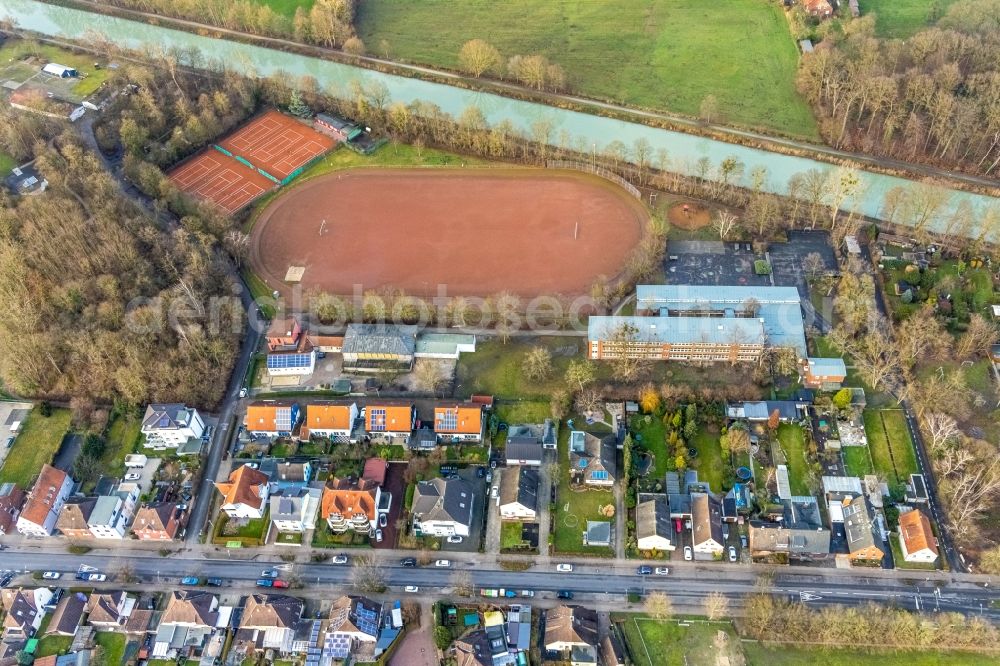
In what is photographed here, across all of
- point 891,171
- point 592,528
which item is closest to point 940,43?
point 891,171

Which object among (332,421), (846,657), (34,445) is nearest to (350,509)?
(332,421)

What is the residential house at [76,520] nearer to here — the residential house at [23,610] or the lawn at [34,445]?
the residential house at [23,610]

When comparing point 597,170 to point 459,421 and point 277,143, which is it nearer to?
point 459,421

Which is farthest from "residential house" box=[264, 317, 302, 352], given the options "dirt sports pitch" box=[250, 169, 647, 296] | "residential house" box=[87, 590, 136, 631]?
"residential house" box=[87, 590, 136, 631]

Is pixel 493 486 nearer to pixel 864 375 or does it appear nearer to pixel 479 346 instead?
pixel 479 346

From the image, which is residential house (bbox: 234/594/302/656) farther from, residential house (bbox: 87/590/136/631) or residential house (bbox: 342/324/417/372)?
residential house (bbox: 342/324/417/372)

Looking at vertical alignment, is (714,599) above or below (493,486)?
below
